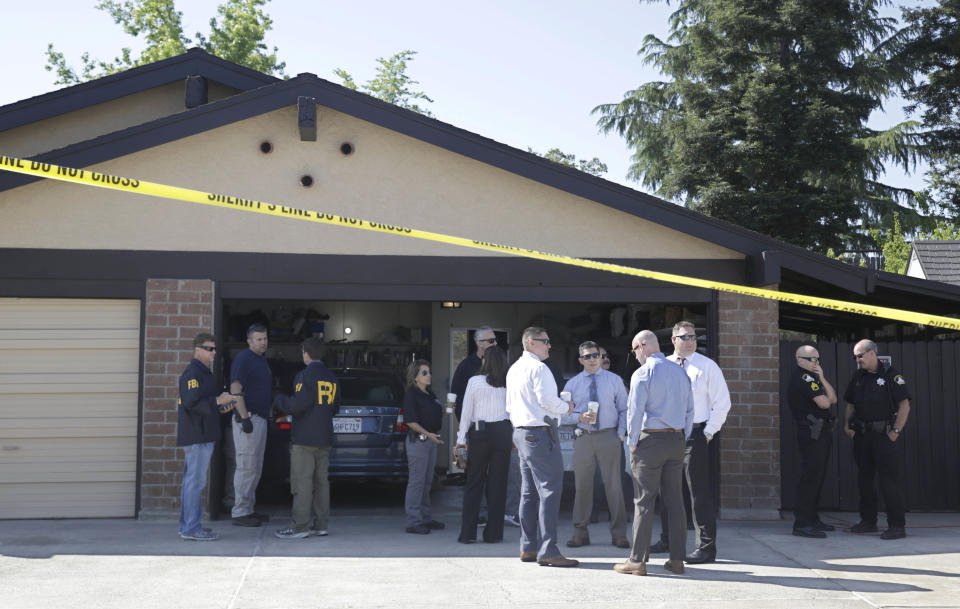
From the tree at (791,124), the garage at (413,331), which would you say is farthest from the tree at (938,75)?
the garage at (413,331)

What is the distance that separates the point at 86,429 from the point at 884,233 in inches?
1216

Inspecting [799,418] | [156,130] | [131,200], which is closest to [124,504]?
[131,200]

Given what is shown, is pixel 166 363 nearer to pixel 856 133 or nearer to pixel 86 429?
pixel 86 429

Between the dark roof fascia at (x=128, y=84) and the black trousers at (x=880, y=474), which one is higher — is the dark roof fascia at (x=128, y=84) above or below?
above

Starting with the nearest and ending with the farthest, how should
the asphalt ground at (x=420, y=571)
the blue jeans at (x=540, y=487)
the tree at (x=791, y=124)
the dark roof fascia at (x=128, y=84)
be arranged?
the asphalt ground at (x=420, y=571)
the blue jeans at (x=540, y=487)
the dark roof fascia at (x=128, y=84)
the tree at (x=791, y=124)

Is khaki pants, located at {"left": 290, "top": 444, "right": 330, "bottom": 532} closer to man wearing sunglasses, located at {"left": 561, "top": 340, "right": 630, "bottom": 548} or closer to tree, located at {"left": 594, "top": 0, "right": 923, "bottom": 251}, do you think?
man wearing sunglasses, located at {"left": 561, "top": 340, "right": 630, "bottom": 548}

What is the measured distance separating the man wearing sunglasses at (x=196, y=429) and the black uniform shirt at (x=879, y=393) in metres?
6.21

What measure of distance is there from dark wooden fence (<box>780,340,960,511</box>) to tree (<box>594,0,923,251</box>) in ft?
68.1

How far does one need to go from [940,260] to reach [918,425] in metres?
A: 11.7

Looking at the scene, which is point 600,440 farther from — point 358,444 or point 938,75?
point 938,75

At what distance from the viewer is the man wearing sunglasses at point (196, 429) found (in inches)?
328

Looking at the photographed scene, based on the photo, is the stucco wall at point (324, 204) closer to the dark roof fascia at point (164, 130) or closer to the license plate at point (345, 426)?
the dark roof fascia at point (164, 130)

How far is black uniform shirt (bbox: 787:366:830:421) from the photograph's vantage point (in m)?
8.90

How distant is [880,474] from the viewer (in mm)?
8914
